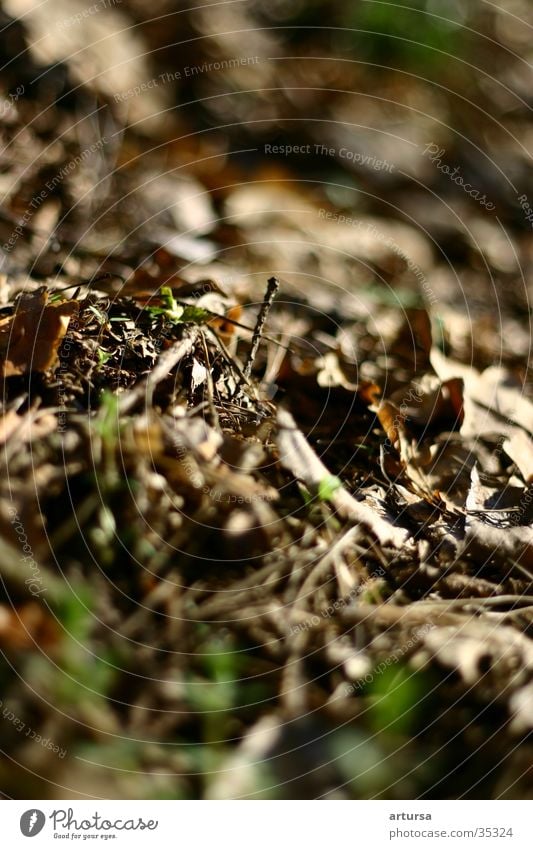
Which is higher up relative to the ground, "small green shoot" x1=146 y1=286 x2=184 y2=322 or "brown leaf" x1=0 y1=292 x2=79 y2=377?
"small green shoot" x1=146 y1=286 x2=184 y2=322

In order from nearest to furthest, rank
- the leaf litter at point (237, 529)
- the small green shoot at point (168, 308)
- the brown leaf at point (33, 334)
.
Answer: the leaf litter at point (237, 529), the brown leaf at point (33, 334), the small green shoot at point (168, 308)

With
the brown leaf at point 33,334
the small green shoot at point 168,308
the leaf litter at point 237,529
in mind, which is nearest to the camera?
the leaf litter at point 237,529

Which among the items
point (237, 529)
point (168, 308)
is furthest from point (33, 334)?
point (237, 529)

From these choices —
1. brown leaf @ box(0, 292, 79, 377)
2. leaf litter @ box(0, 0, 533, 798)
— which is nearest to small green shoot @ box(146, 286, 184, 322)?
leaf litter @ box(0, 0, 533, 798)
